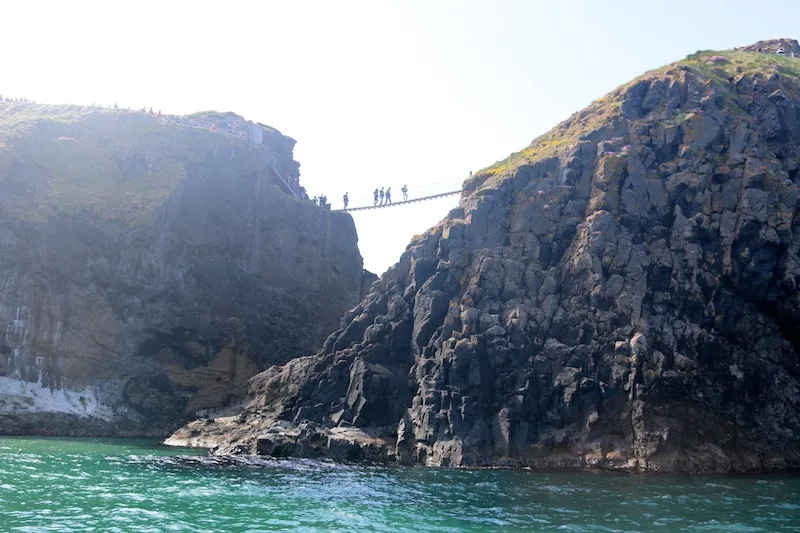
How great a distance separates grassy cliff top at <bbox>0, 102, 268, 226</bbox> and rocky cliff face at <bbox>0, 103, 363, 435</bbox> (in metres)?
0.19

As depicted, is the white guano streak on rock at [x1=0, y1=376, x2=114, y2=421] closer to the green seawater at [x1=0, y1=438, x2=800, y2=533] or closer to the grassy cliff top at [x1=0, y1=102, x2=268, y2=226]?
the grassy cliff top at [x1=0, y1=102, x2=268, y2=226]

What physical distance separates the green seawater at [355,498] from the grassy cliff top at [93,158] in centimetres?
3342

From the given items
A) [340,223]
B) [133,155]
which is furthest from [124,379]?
[340,223]

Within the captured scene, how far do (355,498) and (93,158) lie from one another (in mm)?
60422

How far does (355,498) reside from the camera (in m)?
34.3

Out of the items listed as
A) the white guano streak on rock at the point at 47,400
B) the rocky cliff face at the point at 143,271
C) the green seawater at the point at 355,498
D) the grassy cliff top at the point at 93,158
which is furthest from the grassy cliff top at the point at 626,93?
the white guano streak on rock at the point at 47,400

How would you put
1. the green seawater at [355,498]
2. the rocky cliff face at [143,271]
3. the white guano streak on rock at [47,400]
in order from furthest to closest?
1. the rocky cliff face at [143,271]
2. the white guano streak on rock at [47,400]
3. the green seawater at [355,498]

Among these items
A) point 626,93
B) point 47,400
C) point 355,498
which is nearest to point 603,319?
point 626,93

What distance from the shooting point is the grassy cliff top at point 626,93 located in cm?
6481

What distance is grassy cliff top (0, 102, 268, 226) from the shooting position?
238ft

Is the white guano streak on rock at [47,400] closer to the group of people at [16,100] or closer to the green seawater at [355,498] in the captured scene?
the green seawater at [355,498]

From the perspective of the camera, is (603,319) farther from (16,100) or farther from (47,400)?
(16,100)

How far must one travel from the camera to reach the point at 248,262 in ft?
273

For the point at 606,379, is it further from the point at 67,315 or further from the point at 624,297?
the point at 67,315
